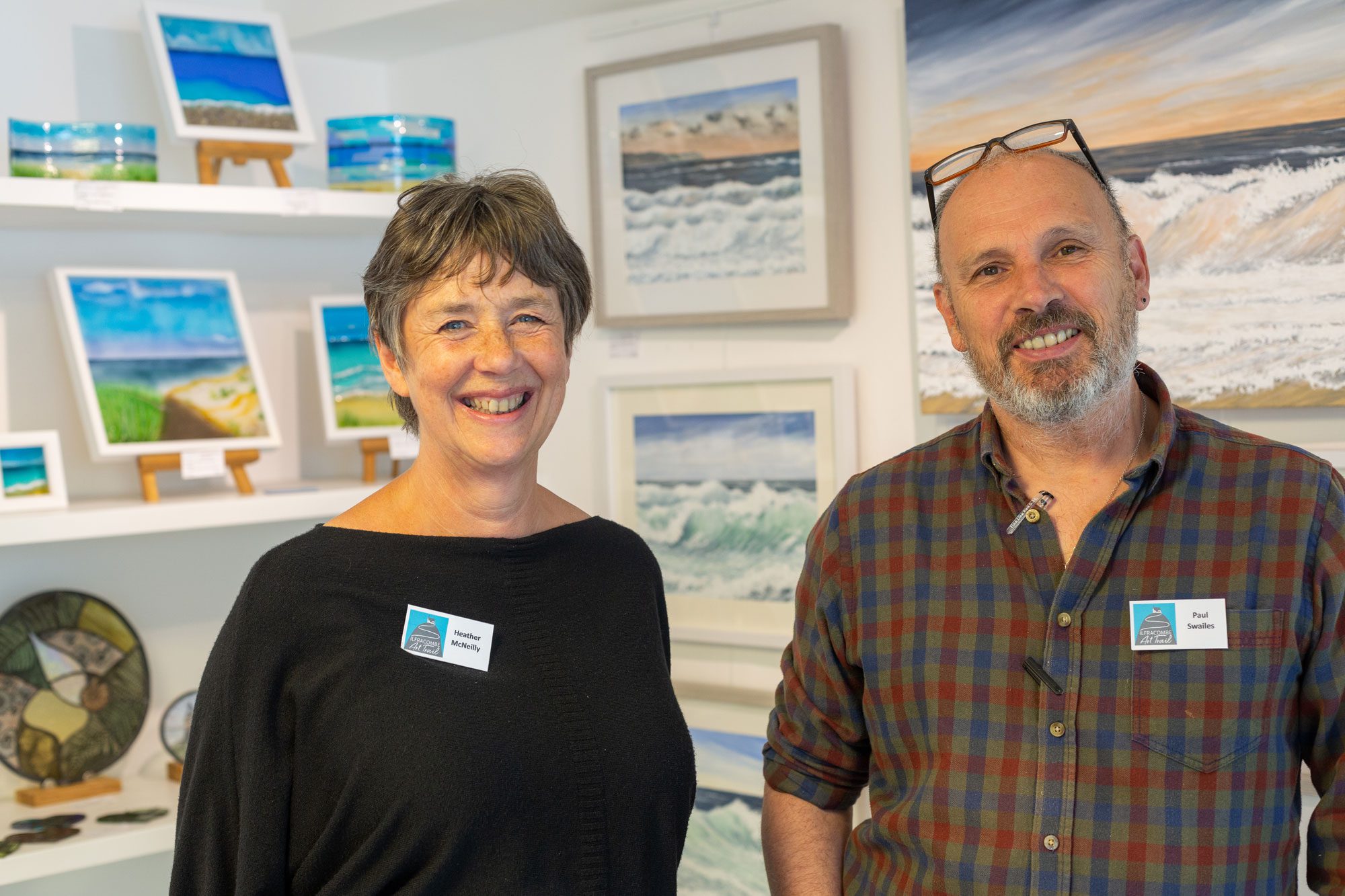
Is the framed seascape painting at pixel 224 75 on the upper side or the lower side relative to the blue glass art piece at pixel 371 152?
upper

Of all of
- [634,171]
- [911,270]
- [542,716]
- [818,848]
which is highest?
[634,171]

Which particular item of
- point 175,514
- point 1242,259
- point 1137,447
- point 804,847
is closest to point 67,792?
point 175,514

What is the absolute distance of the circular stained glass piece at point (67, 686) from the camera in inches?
104

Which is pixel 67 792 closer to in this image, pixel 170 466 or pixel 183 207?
pixel 170 466

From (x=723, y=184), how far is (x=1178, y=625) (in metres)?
1.69

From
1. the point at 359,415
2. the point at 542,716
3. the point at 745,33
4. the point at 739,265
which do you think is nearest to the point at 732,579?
the point at 739,265

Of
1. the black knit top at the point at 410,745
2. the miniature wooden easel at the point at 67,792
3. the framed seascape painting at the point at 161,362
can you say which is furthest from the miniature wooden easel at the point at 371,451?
the black knit top at the point at 410,745

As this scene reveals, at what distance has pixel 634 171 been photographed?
303cm

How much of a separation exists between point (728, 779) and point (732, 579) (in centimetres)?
46

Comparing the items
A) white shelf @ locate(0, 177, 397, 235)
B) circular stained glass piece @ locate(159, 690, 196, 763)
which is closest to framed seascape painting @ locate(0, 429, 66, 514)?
white shelf @ locate(0, 177, 397, 235)

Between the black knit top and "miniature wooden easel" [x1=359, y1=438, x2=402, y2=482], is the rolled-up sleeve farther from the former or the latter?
"miniature wooden easel" [x1=359, y1=438, x2=402, y2=482]

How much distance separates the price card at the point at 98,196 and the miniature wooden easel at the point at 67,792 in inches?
44.8

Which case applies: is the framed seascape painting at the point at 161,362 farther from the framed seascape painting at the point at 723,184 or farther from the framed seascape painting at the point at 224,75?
the framed seascape painting at the point at 723,184

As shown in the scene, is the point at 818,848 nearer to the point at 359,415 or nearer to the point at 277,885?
the point at 277,885
